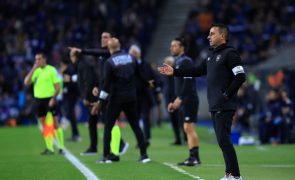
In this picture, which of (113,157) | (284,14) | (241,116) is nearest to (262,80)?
(241,116)

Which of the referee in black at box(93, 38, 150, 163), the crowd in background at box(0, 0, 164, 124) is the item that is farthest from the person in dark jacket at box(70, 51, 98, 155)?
the crowd in background at box(0, 0, 164, 124)

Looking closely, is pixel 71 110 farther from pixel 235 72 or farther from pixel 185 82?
pixel 235 72

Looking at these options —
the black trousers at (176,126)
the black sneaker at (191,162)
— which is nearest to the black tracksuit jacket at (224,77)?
the black sneaker at (191,162)

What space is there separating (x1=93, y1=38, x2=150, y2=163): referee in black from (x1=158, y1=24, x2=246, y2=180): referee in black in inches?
133

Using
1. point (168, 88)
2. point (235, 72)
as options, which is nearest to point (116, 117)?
A: point (235, 72)

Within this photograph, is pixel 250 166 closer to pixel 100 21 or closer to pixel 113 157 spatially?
pixel 113 157

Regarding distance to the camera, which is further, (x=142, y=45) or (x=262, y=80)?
(x=142, y=45)

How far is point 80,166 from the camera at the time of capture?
1548 cm

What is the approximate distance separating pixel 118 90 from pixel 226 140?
4032 mm

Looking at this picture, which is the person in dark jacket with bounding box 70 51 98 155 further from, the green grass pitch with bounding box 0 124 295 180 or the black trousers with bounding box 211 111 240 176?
the black trousers with bounding box 211 111 240 176

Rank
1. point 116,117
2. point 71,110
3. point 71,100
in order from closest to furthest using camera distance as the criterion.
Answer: point 116,117, point 71,110, point 71,100

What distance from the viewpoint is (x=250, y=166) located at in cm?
1577

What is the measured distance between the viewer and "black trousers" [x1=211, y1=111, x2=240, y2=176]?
12.4m

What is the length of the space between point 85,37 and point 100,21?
1930mm
